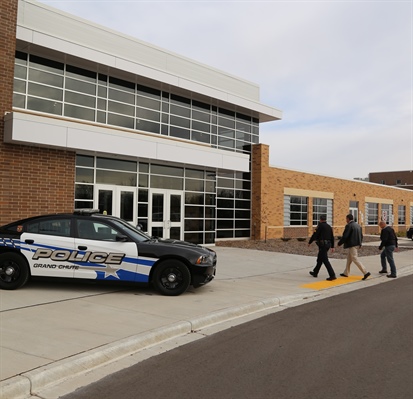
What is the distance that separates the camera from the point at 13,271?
27.0 ft

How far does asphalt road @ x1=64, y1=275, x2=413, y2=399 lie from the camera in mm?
4070

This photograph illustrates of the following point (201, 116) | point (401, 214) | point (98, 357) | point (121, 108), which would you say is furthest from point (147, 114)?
point (401, 214)

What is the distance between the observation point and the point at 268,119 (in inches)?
970

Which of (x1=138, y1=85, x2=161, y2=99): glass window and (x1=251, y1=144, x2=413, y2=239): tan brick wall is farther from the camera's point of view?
(x1=251, y1=144, x2=413, y2=239): tan brick wall

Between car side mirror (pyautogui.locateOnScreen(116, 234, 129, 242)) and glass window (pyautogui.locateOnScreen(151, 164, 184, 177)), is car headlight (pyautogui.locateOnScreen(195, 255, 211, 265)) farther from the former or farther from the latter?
glass window (pyautogui.locateOnScreen(151, 164, 184, 177))

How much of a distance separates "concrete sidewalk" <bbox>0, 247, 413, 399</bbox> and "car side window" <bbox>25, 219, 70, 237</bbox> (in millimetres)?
1063

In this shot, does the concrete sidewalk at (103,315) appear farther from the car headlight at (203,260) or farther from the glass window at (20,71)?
the glass window at (20,71)

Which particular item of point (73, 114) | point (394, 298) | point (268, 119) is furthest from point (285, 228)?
point (394, 298)

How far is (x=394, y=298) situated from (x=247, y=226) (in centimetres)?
1498

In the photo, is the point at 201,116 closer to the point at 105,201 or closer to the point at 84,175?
the point at 105,201

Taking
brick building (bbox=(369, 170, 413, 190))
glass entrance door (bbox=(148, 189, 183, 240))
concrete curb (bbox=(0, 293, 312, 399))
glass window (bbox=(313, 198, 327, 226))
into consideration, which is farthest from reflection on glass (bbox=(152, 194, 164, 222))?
brick building (bbox=(369, 170, 413, 190))

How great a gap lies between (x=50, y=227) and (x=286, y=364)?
555 cm

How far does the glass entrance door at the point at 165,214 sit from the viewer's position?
679 inches

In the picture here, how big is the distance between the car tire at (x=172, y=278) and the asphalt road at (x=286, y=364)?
188 cm
